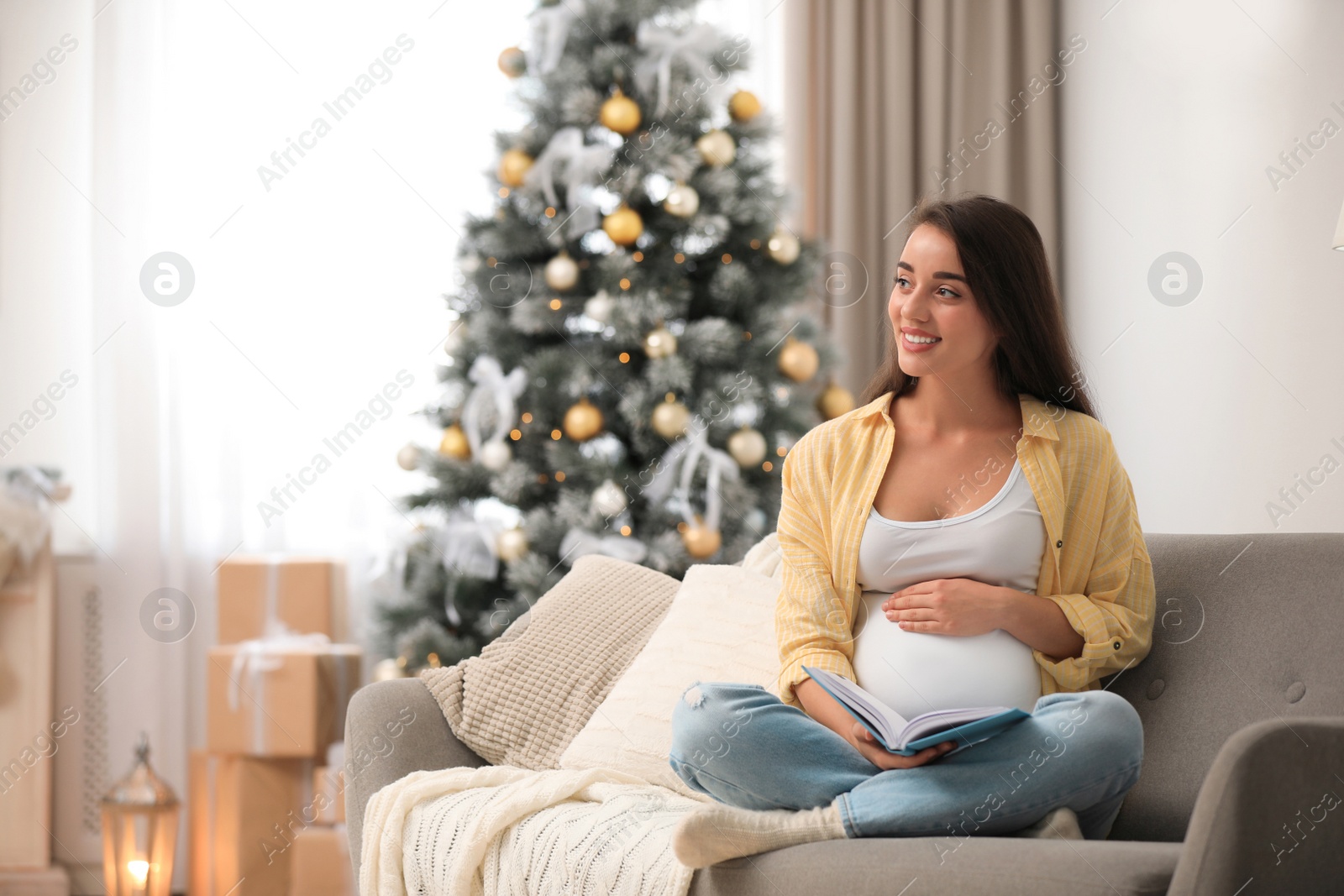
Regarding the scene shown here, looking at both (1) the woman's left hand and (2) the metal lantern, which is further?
(2) the metal lantern

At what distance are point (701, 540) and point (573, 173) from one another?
89 centimetres

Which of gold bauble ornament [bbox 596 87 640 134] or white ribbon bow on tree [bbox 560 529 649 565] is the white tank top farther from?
gold bauble ornament [bbox 596 87 640 134]

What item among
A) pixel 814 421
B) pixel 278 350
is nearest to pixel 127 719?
pixel 278 350

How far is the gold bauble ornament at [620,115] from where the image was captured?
8.98ft

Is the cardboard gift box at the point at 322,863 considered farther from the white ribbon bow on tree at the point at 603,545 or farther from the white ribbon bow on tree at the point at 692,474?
the white ribbon bow on tree at the point at 692,474

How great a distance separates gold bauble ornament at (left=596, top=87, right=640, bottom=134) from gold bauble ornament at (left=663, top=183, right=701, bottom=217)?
0.59 ft

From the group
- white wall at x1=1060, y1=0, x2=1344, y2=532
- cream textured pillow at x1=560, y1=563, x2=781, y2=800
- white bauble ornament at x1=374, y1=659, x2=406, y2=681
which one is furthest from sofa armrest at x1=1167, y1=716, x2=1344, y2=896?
white bauble ornament at x1=374, y1=659, x2=406, y2=681

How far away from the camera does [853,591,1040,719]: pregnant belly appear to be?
1.45 m

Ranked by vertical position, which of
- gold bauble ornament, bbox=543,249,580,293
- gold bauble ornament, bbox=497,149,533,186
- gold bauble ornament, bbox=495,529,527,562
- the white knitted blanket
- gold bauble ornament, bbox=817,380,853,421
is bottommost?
the white knitted blanket

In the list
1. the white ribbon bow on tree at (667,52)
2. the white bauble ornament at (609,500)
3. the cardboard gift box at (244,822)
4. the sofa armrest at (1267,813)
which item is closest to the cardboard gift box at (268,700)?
the cardboard gift box at (244,822)

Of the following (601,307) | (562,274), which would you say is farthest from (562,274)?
(601,307)

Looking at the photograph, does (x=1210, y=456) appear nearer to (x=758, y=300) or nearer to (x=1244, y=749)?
(x=758, y=300)

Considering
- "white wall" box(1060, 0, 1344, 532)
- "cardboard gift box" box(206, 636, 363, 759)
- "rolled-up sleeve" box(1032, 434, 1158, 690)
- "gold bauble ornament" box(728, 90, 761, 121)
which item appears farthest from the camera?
"cardboard gift box" box(206, 636, 363, 759)

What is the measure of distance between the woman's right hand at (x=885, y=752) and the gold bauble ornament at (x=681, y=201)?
158 cm
